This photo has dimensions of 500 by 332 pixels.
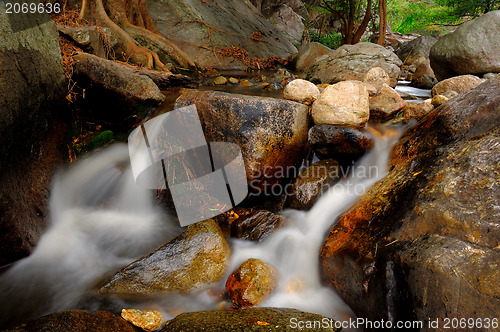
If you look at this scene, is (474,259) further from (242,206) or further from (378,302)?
(242,206)

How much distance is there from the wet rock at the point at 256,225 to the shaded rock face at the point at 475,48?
703 centimetres

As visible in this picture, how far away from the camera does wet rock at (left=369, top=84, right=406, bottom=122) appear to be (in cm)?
417

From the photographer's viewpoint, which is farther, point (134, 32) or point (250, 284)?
point (134, 32)

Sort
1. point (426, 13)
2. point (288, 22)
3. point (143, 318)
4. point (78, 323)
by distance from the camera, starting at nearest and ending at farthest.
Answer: point (78, 323), point (143, 318), point (426, 13), point (288, 22)

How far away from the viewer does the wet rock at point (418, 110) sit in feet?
13.3

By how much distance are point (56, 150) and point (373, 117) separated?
4.55 meters

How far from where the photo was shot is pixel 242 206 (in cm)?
368

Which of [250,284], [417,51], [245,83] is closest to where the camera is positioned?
[250,284]

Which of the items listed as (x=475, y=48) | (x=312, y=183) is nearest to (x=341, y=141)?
(x=312, y=183)

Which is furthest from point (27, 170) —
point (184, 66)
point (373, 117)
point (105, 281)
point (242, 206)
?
point (184, 66)

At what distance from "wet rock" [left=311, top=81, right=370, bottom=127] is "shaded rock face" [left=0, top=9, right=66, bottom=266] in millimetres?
3377

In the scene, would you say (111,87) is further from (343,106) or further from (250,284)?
(250,284)

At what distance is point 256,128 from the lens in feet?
10.9

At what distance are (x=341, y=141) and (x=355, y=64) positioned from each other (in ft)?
16.6
